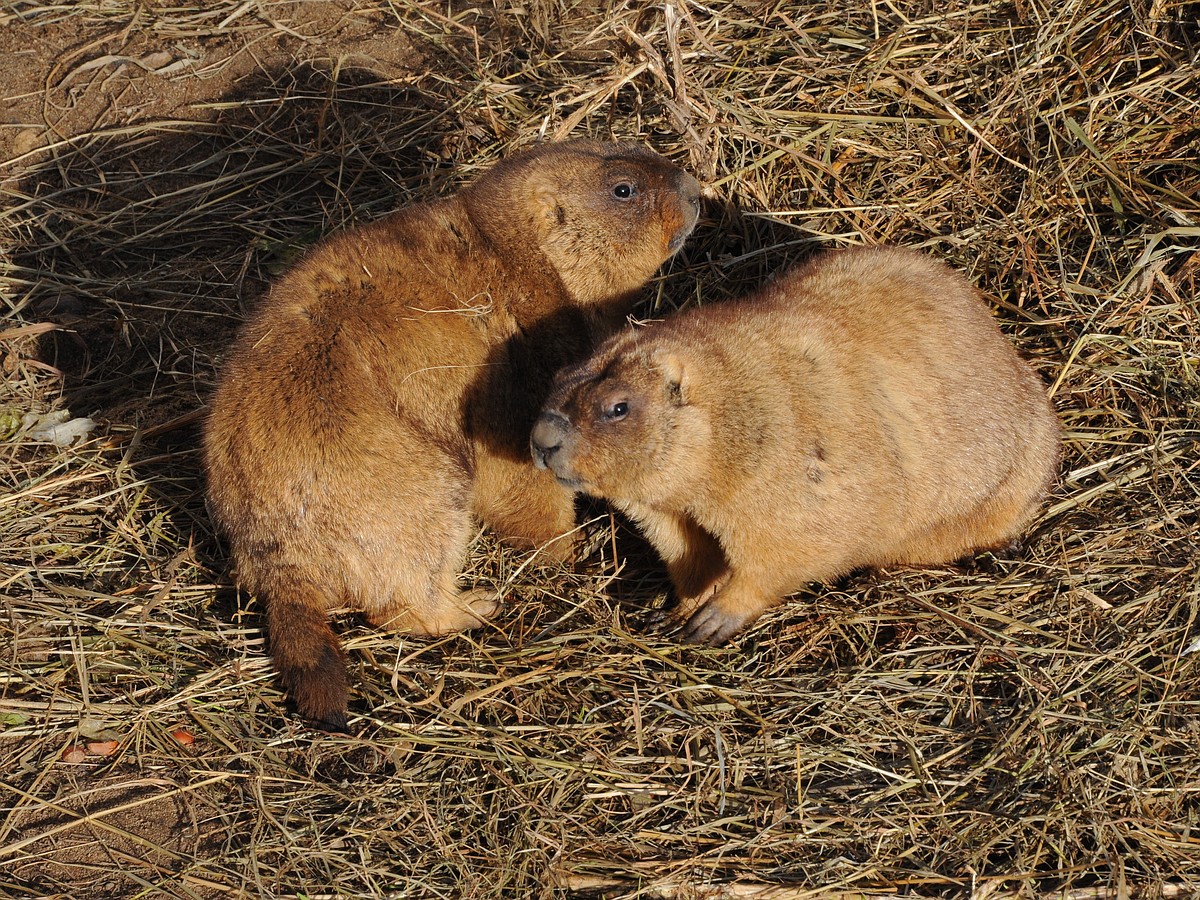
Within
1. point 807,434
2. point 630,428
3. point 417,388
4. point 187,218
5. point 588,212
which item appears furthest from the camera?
point 187,218

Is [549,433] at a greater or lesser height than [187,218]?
greater

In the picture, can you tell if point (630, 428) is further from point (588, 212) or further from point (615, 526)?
point (588, 212)

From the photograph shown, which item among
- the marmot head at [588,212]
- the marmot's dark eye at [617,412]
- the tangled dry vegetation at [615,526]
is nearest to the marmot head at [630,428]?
the marmot's dark eye at [617,412]

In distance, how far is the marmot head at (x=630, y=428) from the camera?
4375mm

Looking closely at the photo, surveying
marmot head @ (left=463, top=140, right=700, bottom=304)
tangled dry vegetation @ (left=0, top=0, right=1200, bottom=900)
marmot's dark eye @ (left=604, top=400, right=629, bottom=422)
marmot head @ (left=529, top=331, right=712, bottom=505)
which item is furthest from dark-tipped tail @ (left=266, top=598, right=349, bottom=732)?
marmot head @ (left=463, top=140, right=700, bottom=304)

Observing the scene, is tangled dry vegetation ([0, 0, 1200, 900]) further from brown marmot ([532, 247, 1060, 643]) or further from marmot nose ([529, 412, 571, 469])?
marmot nose ([529, 412, 571, 469])

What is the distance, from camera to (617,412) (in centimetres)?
438

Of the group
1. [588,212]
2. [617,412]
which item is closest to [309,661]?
[617,412]

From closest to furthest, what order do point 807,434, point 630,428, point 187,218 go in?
point 630,428, point 807,434, point 187,218

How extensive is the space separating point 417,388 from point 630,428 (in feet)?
3.34

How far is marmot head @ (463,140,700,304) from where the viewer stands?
5422 millimetres

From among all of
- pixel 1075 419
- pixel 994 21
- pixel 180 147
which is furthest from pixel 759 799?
pixel 180 147

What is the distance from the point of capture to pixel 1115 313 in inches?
221

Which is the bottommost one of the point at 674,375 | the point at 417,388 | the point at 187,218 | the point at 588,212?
the point at 187,218
